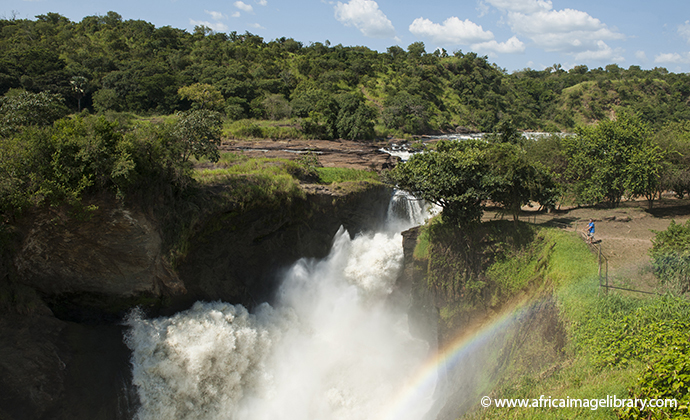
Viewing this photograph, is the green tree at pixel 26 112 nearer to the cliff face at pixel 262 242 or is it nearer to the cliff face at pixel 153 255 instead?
the cliff face at pixel 153 255

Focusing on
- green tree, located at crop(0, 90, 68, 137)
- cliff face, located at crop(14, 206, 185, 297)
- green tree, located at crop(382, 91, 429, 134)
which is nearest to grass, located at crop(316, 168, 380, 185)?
cliff face, located at crop(14, 206, 185, 297)

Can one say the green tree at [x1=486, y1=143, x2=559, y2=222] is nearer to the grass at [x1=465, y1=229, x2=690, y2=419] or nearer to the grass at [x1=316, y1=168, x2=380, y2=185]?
the grass at [x1=465, y1=229, x2=690, y2=419]

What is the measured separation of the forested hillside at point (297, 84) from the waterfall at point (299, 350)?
24.8 meters

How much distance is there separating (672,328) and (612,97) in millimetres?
98071

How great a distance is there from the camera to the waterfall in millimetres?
16531

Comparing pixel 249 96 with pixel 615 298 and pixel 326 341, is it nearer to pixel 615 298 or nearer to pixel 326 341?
pixel 326 341

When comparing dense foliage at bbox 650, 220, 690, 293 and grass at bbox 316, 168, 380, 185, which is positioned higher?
grass at bbox 316, 168, 380, 185

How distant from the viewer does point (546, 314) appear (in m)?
15.2

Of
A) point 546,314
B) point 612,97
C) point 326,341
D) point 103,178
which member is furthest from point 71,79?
point 612,97

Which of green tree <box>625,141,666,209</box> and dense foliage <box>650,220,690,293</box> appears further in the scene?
green tree <box>625,141,666,209</box>

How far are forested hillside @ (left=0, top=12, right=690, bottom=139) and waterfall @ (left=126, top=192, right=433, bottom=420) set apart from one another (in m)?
24.8

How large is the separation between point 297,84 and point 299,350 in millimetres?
60582

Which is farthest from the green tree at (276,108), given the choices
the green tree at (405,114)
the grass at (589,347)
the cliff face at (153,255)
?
the grass at (589,347)

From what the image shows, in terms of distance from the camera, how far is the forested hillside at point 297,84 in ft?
158
